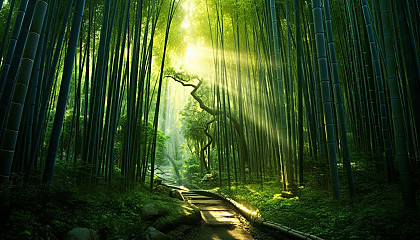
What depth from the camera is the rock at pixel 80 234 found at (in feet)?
5.64

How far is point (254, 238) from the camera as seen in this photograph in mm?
2709

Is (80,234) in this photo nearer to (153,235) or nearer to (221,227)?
(153,235)

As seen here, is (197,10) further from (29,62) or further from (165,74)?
(29,62)

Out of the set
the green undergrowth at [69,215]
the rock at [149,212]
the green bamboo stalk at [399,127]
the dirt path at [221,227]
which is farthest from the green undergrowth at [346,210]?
the rock at [149,212]

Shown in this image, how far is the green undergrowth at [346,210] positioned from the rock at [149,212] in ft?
4.53

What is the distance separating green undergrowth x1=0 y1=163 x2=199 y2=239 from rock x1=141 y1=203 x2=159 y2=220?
51 mm

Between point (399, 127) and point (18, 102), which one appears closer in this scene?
point (18, 102)

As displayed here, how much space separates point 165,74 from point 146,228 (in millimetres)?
7555

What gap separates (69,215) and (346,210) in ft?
8.65

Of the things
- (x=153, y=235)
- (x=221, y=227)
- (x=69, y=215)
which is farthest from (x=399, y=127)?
(x=69, y=215)

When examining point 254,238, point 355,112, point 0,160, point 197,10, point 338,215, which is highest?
point 197,10

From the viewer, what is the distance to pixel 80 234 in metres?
1.77

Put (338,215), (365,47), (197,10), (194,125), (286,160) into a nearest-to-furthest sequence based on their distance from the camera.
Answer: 1. (338,215)
2. (365,47)
3. (286,160)
4. (197,10)
5. (194,125)

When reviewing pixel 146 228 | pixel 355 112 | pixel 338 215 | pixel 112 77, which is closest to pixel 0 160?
pixel 146 228
